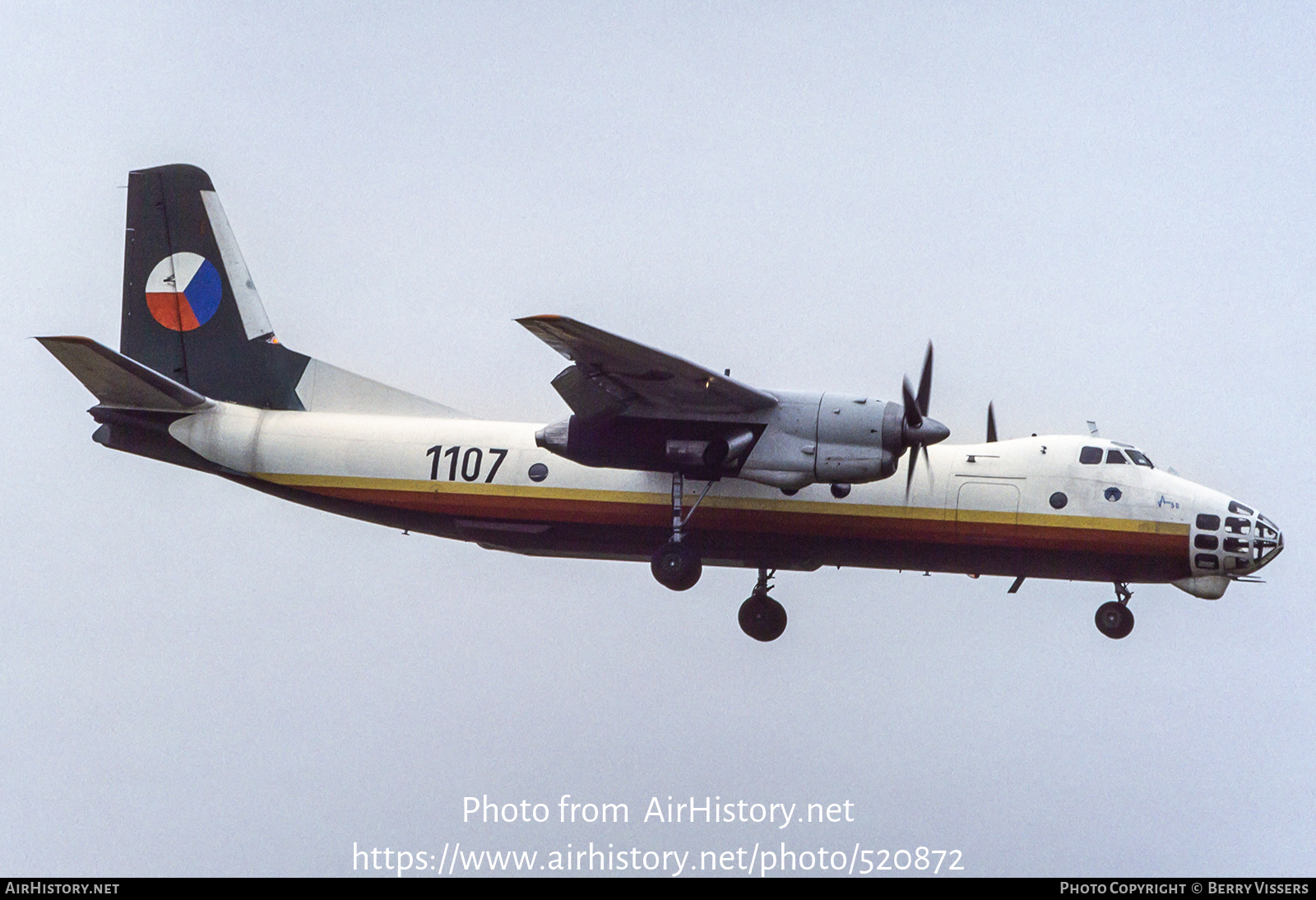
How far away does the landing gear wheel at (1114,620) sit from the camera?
75.8ft

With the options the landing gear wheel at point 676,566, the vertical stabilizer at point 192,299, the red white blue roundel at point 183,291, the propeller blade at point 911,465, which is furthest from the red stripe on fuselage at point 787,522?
the red white blue roundel at point 183,291

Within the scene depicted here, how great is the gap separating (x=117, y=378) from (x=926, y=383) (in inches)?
522

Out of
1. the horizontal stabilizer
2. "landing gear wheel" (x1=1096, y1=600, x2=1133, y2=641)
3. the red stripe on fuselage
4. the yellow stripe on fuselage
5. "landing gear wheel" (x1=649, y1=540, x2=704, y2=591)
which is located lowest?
"landing gear wheel" (x1=1096, y1=600, x2=1133, y2=641)

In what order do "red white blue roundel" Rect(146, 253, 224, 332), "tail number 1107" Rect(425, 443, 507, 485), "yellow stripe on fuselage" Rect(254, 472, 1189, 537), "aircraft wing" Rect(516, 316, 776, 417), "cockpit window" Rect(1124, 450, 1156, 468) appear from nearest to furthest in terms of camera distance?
"aircraft wing" Rect(516, 316, 776, 417) → "yellow stripe on fuselage" Rect(254, 472, 1189, 537) → "cockpit window" Rect(1124, 450, 1156, 468) → "tail number 1107" Rect(425, 443, 507, 485) → "red white blue roundel" Rect(146, 253, 224, 332)

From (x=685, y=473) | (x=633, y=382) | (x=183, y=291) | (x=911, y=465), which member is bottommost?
(x=685, y=473)

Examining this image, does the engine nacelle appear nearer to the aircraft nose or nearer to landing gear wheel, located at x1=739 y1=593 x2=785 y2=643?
landing gear wheel, located at x1=739 y1=593 x2=785 y2=643

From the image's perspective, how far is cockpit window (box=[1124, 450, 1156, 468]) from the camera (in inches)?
895

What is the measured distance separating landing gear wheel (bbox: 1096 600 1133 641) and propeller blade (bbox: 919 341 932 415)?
4517mm

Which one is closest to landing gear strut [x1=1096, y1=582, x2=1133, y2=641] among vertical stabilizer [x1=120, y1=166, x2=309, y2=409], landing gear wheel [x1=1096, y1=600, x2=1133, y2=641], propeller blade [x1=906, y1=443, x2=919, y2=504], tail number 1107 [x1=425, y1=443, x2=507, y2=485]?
landing gear wheel [x1=1096, y1=600, x2=1133, y2=641]

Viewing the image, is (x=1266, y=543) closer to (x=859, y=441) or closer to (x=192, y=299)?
(x=859, y=441)

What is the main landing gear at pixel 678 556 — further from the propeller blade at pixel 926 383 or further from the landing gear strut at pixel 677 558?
the propeller blade at pixel 926 383

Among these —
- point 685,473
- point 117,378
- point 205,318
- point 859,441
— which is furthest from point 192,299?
point 859,441

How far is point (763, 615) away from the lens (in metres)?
25.3
